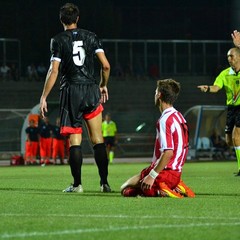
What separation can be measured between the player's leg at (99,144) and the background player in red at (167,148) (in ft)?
4.66

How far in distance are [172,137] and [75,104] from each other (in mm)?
1903

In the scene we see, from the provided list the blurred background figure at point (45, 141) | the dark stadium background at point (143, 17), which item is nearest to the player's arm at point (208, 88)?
the blurred background figure at point (45, 141)

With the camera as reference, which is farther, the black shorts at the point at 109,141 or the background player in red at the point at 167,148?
the black shorts at the point at 109,141

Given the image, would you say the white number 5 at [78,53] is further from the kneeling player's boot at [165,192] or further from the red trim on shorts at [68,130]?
the kneeling player's boot at [165,192]

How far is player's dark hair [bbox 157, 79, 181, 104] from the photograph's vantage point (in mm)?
11094

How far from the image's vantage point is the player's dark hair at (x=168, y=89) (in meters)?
11.1

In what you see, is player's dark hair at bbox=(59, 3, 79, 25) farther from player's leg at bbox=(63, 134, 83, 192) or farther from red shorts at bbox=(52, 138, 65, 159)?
red shorts at bbox=(52, 138, 65, 159)

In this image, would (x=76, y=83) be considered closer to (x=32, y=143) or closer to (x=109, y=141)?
(x=32, y=143)

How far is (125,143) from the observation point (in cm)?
4588

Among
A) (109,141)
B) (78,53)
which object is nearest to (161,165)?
(78,53)

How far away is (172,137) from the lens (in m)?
11.0

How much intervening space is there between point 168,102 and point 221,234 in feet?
12.7

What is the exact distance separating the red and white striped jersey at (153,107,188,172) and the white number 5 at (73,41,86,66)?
191 cm

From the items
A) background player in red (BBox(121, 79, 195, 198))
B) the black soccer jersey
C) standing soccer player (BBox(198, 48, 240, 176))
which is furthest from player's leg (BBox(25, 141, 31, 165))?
background player in red (BBox(121, 79, 195, 198))
